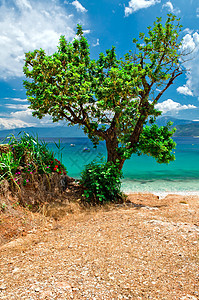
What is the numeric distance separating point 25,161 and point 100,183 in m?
3.31

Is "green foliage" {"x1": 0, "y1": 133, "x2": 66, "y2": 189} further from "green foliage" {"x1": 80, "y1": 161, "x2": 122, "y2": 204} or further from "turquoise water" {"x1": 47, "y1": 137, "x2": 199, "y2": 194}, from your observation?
"green foliage" {"x1": 80, "y1": 161, "x2": 122, "y2": 204}

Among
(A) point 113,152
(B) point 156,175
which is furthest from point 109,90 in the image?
(B) point 156,175

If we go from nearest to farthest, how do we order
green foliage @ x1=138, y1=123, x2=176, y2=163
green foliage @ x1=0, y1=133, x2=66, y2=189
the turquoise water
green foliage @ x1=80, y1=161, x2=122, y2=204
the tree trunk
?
1. green foliage @ x1=0, y1=133, x2=66, y2=189
2. green foliage @ x1=80, y1=161, x2=122, y2=204
3. green foliage @ x1=138, y1=123, x2=176, y2=163
4. the tree trunk
5. the turquoise water

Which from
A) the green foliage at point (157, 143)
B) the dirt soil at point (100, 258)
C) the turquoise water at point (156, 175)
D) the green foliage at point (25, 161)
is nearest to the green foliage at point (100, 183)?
the turquoise water at point (156, 175)

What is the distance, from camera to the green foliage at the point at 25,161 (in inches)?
275

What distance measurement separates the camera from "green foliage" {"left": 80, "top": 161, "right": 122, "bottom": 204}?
7570mm

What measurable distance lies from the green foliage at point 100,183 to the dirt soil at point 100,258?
160cm

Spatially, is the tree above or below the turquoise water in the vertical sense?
above

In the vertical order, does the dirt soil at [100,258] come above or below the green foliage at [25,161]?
below

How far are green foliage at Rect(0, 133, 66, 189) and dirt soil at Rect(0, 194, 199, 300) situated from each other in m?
1.74

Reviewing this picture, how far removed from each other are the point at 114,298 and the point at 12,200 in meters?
5.32

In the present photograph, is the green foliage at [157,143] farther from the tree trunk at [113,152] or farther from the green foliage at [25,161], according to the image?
the green foliage at [25,161]

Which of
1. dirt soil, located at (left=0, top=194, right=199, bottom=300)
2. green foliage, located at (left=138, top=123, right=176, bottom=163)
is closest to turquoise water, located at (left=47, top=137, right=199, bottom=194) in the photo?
green foliage, located at (left=138, top=123, right=176, bottom=163)

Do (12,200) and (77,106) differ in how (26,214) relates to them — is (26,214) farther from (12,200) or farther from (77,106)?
(77,106)
